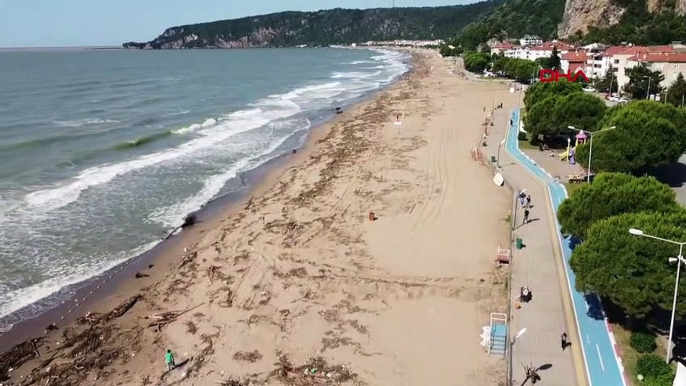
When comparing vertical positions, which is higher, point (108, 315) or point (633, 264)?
point (633, 264)

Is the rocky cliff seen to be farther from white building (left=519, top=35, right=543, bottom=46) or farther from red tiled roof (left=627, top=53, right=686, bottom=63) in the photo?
red tiled roof (left=627, top=53, right=686, bottom=63)

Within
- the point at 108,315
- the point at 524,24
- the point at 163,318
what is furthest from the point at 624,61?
the point at 524,24

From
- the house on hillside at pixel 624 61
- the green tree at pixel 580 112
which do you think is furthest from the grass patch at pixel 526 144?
the house on hillside at pixel 624 61

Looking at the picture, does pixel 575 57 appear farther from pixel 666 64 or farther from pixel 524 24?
pixel 524 24

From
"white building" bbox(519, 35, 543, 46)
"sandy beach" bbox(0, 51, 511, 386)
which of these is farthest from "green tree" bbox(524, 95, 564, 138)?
"white building" bbox(519, 35, 543, 46)

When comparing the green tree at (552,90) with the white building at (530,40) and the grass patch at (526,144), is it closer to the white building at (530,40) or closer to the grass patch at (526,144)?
the grass patch at (526,144)

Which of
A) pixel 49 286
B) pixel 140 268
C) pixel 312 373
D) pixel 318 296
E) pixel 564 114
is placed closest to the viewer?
pixel 312 373
